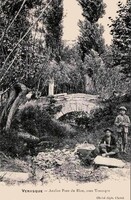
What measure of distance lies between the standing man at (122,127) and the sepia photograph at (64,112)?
0.05 ft

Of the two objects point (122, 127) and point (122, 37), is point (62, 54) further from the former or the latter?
point (122, 127)

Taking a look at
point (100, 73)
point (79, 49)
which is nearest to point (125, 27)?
point (100, 73)

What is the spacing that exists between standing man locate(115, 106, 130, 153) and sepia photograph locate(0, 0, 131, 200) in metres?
0.02

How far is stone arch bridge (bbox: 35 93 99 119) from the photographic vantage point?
7.88 meters

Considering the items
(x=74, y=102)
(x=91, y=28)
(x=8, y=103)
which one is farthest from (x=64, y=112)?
(x=91, y=28)

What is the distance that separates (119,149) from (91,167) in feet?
1.90

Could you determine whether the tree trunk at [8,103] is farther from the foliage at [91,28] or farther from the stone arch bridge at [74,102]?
the foliage at [91,28]

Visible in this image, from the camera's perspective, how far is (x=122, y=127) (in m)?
6.91

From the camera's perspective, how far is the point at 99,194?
6.04m

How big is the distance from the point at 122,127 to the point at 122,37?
1840 millimetres

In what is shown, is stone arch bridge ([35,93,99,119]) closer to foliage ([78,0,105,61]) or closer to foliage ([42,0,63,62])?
foliage ([42,0,63,62])

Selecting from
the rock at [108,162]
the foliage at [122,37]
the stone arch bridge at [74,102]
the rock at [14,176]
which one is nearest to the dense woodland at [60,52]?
the foliage at [122,37]

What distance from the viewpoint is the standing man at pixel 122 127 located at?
271 inches

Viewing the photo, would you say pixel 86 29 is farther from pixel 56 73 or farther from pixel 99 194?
pixel 99 194
